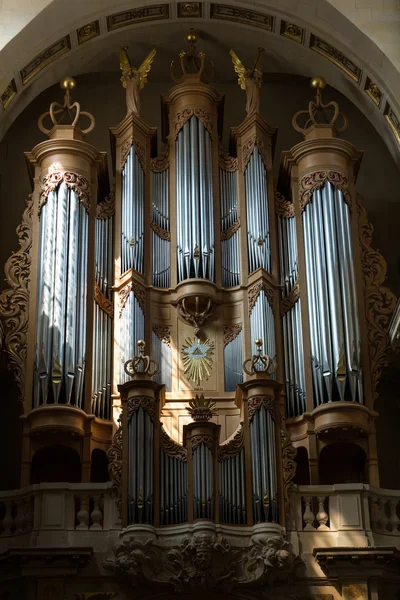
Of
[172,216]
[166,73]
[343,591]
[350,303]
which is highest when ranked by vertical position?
[166,73]

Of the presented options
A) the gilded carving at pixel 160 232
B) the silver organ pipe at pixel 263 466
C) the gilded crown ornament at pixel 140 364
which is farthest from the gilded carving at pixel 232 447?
the gilded carving at pixel 160 232

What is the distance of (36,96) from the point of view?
24.8m

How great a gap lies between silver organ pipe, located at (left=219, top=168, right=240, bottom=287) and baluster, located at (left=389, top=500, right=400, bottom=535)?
16.0 ft

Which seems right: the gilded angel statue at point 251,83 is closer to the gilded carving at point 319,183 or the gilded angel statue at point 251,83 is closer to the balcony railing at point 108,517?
the gilded carving at point 319,183

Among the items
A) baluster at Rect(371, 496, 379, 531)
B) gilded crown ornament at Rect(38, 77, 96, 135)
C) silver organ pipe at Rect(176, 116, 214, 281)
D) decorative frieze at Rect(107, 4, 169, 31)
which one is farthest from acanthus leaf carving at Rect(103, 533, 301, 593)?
decorative frieze at Rect(107, 4, 169, 31)

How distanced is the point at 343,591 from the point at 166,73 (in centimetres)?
1132

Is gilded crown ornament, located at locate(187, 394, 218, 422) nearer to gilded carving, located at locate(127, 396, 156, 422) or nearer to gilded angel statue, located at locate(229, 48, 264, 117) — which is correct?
gilded carving, located at locate(127, 396, 156, 422)

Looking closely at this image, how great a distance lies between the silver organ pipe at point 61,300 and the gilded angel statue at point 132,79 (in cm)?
225

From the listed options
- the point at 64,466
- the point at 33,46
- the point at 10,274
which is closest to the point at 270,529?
the point at 64,466

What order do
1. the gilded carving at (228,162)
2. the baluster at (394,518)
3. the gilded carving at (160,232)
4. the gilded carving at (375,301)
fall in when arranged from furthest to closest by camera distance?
1. the gilded carving at (228,162)
2. the gilded carving at (160,232)
3. the gilded carving at (375,301)
4. the baluster at (394,518)

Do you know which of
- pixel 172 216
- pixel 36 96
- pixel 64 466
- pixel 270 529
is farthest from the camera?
pixel 36 96

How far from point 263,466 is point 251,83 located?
8.07 m

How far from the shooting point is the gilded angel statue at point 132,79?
23750 mm

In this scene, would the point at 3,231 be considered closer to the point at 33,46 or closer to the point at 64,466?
the point at 33,46
